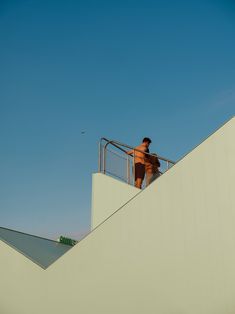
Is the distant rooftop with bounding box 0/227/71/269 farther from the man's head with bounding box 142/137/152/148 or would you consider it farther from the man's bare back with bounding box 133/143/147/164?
the man's head with bounding box 142/137/152/148

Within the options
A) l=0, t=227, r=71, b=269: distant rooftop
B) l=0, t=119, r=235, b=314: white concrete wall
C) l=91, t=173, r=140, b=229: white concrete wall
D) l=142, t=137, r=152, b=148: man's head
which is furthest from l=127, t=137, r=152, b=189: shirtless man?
l=0, t=119, r=235, b=314: white concrete wall

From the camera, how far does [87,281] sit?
6730 millimetres

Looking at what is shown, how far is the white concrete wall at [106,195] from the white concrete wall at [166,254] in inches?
104

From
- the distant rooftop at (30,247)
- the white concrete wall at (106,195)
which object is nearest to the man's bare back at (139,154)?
the white concrete wall at (106,195)

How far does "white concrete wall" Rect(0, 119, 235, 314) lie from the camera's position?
5.90 m

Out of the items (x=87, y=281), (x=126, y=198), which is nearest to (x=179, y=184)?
(x=87, y=281)

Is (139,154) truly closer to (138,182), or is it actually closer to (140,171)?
(140,171)

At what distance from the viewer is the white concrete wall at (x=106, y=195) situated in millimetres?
9477

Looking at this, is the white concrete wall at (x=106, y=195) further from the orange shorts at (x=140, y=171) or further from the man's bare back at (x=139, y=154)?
the man's bare back at (x=139, y=154)

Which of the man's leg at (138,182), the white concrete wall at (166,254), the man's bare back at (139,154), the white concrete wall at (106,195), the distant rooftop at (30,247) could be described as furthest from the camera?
the man's bare back at (139,154)

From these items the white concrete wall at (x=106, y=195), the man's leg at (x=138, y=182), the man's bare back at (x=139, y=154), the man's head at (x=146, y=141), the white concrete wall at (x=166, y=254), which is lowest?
the white concrete wall at (x=166, y=254)

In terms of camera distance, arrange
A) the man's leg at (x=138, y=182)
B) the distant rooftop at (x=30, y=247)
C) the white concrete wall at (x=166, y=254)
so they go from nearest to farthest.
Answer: the white concrete wall at (x=166, y=254)
the distant rooftop at (x=30, y=247)
the man's leg at (x=138, y=182)

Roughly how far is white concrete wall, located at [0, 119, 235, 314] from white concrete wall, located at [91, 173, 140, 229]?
2.64 metres

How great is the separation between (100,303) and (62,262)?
1041mm
